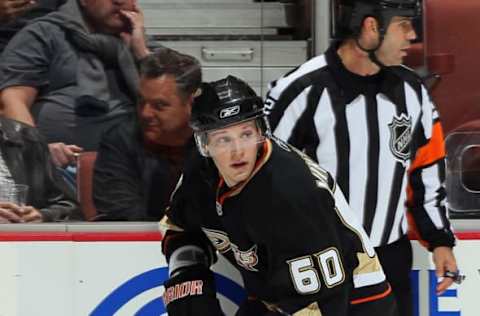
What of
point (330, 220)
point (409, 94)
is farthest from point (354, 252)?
point (409, 94)

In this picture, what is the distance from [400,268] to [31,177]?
1247 mm

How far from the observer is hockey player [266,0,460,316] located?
10.5 feet

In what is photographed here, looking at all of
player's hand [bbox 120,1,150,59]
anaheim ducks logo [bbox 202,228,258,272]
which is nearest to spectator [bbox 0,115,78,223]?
player's hand [bbox 120,1,150,59]

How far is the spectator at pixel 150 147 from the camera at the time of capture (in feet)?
11.5

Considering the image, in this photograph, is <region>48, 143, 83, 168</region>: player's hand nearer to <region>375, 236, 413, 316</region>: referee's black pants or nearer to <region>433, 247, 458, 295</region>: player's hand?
<region>375, 236, 413, 316</region>: referee's black pants

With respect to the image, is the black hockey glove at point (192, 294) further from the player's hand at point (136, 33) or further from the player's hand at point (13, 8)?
the player's hand at point (13, 8)

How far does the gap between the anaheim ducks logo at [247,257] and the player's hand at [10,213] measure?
102 cm

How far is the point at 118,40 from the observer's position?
11.5ft

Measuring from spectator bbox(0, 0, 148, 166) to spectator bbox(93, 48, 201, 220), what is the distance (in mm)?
52

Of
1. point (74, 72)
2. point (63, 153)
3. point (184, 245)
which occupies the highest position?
point (74, 72)

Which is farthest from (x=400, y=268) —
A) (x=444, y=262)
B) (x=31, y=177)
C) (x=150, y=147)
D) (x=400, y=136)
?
(x=31, y=177)

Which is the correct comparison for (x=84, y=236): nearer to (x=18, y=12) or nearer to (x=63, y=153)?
(x=63, y=153)

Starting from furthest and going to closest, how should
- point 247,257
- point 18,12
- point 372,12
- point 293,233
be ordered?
1. point 18,12
2. point 372,12
3. point 247,257
4. point 293,233

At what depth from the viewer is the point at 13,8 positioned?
11.4 ft
